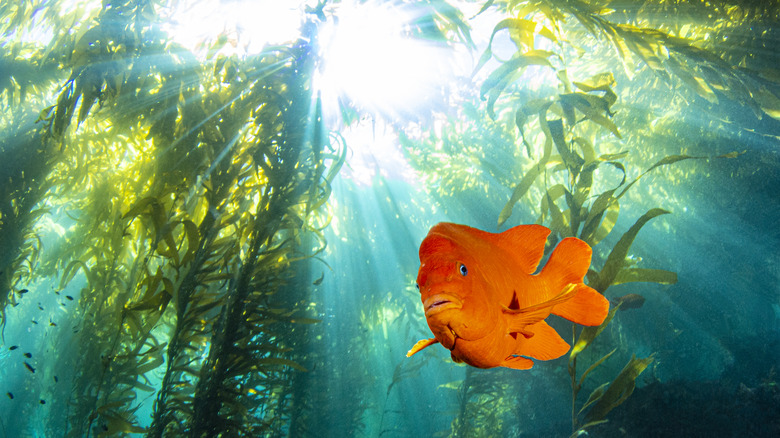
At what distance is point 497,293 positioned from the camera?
0.51 m

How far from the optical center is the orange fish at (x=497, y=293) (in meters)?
0.40

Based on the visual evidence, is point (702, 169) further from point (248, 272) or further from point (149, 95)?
point (149, 95)

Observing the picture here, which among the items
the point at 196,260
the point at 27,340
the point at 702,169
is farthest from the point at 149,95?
the point at 27,340

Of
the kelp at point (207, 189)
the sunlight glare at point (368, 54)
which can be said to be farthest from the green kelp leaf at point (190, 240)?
the sunlight glare at point (368, 54)

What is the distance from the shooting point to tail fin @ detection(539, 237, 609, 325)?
0.58 meters

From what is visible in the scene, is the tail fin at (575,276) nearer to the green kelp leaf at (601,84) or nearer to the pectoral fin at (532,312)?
the pectoral fin at (532,312)

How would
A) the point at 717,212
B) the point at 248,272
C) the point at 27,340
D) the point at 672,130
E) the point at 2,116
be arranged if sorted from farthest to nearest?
the point at 27,340
the point at 717,212
the point at 672,130
the point at 2,116
the point at 248,272

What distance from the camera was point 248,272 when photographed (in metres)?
2.36

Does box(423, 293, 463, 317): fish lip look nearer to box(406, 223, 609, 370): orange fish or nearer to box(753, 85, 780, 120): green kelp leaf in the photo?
box(406, 223, 609, 370): orange fish

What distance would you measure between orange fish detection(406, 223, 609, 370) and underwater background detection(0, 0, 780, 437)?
70cm

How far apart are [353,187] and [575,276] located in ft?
30.0

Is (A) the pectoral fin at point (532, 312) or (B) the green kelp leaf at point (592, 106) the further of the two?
(B) the green kelp leaf at point (592, 106)

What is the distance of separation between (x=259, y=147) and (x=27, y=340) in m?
49.0

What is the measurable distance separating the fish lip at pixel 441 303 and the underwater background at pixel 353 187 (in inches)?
39.7
